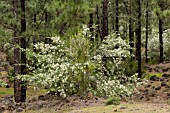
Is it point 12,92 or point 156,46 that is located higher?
point 156,46

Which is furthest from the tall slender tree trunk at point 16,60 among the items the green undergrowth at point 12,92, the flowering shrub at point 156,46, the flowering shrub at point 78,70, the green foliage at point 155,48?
the flowering shrub at point 156,46

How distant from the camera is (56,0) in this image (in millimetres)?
11516

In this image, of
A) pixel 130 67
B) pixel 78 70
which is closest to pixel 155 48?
pixel 130 67

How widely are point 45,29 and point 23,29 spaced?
943mm

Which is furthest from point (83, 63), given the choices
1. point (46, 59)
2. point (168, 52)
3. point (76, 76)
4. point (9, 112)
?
point (168, 52)

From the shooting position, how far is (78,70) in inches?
394

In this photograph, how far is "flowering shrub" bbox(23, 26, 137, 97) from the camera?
9988 mm

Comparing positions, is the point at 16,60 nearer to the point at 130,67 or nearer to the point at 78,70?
the point at 78,70

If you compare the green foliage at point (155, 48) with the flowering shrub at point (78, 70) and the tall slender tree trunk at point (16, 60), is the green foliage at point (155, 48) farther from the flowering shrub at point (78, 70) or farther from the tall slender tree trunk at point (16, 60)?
the flowering shrub at point (78, 70)

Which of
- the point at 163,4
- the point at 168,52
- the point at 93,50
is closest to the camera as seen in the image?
the point at 93,50

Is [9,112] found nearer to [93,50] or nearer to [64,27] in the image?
[93,50]

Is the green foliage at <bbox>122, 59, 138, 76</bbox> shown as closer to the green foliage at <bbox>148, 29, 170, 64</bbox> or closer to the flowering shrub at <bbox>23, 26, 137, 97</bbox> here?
the flowering shrub at <bbox>23, 26, 137, 97</bbox>

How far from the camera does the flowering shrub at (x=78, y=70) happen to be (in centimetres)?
999

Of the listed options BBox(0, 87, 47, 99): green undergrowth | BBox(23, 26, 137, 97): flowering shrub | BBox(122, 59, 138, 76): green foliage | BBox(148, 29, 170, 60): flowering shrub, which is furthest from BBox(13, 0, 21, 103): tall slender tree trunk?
BBox(148, 29, 170, 60): flowering shrub
